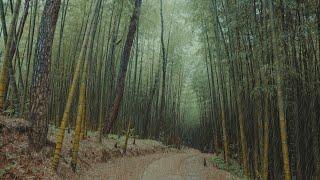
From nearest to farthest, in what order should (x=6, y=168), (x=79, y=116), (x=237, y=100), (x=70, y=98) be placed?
(x=6, y=168)
(x=70, y=98)
(x=79, y=116)
(x=237, y=100)

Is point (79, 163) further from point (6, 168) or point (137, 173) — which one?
point (6, 168)

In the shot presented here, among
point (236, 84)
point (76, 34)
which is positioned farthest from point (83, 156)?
point (76, 34)

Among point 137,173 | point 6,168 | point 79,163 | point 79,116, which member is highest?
point 79,116

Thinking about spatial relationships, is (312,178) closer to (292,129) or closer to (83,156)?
(292,129)

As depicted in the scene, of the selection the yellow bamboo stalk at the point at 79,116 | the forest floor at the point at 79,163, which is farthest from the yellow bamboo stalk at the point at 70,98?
the yellow bamboo stalk at the point at 79,116

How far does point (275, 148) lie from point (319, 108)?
1.73 meters

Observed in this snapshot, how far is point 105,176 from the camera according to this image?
709 centimetres

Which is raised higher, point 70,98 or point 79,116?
point 70,98

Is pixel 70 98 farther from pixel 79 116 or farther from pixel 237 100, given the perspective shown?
pixel 237 100

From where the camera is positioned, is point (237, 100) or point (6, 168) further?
point (237, 100)

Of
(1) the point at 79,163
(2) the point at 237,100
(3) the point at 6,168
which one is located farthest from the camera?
(2) the point at 237,100

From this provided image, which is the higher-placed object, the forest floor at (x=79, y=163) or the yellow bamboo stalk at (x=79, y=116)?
the yellow bamboo stalk at (x=79, y=116)

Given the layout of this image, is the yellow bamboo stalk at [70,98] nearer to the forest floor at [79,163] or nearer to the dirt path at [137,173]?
the forest floor at [79,163]

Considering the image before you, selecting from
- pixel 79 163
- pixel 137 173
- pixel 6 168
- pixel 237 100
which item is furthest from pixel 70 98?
pixel 237 100
